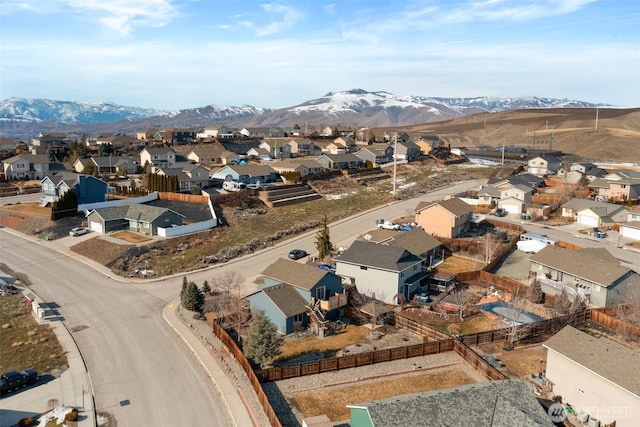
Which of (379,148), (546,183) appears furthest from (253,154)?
(546,183)

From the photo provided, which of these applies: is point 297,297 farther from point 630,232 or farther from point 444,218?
point 630,232

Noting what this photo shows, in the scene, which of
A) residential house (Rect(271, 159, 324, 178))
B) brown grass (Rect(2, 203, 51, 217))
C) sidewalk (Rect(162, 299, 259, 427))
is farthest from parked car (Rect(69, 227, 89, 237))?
residential house (Rect(271, 159, 324, 178))

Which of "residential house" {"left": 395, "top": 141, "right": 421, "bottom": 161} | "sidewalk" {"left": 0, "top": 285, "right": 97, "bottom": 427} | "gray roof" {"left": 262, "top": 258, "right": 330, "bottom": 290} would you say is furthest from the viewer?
"residential house" {"left": 395, "top": 141, "right": 421, "bottom": 161}

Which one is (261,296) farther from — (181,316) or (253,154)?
(253,154)

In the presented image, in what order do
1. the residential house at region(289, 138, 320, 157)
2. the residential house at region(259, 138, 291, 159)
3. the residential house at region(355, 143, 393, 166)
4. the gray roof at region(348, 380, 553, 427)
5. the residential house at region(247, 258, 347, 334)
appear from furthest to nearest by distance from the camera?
the residential house at region(289, 138, 320, 157) < the residential house at region(259, 138, 291, 159) < the residential house at region(355, 143, 393, 166) < the residential house at region(247, 258, 347, 334) < the gray roof at region(348, 380, 553, 427)

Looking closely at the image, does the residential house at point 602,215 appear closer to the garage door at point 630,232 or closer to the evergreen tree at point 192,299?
the garage door at point 630,232

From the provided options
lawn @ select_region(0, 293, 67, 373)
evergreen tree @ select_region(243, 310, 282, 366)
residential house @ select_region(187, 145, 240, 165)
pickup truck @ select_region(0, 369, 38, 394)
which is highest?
residential house @ select_region(187, 145, 240, 165)

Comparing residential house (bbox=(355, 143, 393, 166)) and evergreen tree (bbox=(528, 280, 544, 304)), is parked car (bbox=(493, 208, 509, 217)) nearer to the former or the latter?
evergreen tree (bbox=(528, 280, 544, 304))
